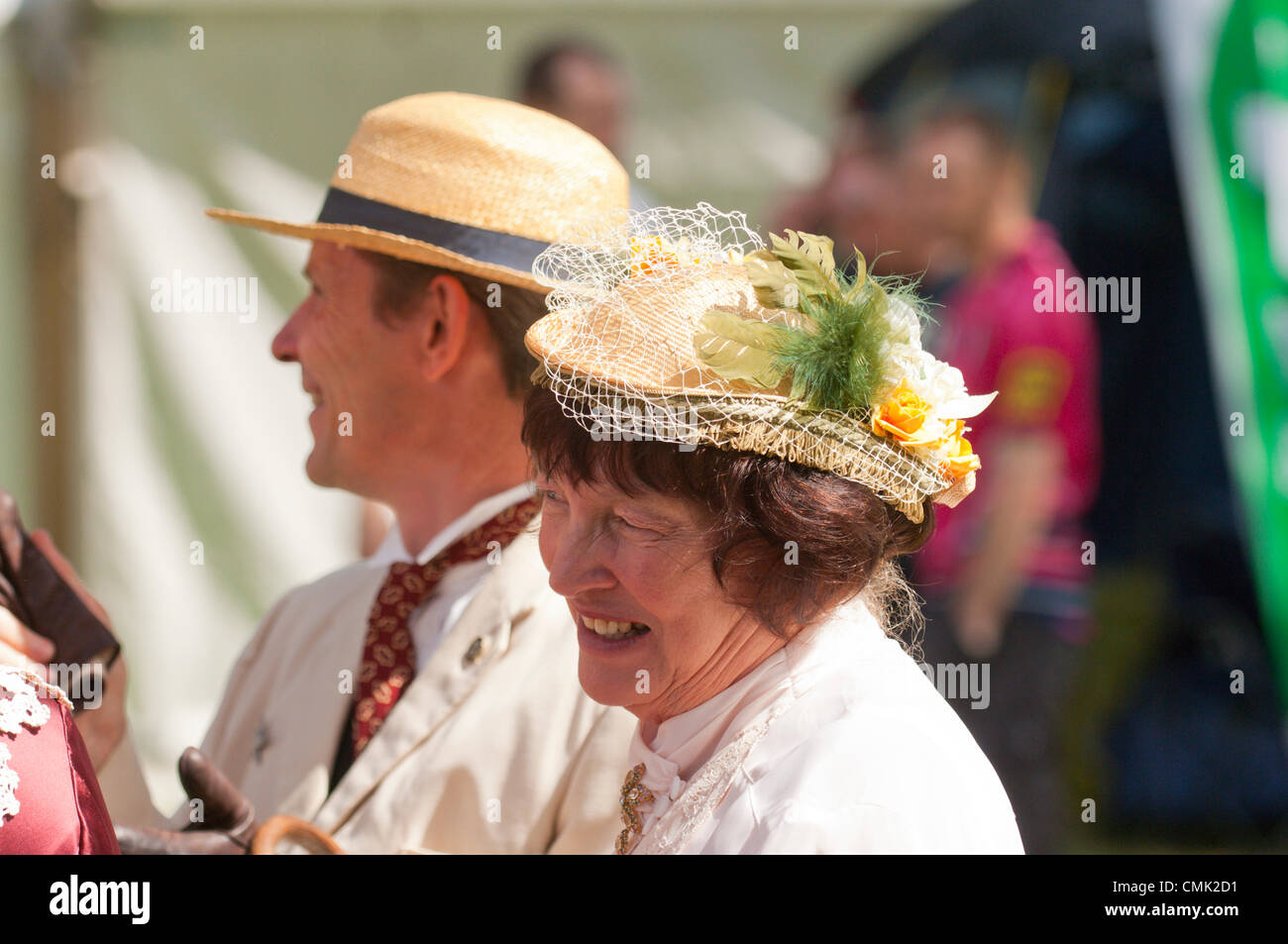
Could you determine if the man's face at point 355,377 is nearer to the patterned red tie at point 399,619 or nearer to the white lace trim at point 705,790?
the patterned red tie at point 399,619

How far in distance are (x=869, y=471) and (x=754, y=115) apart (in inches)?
149

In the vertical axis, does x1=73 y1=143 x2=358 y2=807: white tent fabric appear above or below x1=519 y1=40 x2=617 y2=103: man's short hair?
below

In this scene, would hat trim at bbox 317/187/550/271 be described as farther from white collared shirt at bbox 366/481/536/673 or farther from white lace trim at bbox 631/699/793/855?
white lace trim at bbox 631/699/793/855

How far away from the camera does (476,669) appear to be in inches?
87.0

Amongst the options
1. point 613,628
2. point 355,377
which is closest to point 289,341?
Answer: point 355,377

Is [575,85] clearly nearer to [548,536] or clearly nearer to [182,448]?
[182,448]

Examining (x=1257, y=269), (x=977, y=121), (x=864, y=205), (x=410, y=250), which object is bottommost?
(x=410, y=250)

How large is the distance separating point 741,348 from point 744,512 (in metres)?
0.19

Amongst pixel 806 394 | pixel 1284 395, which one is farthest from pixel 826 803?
pixel 1284 395

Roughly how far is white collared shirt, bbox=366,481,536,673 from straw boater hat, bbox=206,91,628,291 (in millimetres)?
367

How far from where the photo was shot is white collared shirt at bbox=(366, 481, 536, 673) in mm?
2350

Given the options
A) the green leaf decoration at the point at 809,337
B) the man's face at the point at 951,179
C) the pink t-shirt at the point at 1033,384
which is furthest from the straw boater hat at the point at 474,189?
the man's face at the point at 951,179

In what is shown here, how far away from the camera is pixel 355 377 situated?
2.45 metres

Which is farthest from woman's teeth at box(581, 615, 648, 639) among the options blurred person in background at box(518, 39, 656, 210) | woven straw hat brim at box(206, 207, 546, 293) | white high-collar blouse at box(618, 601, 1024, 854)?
blurred person in background at box(518, 39, 656, 210)
